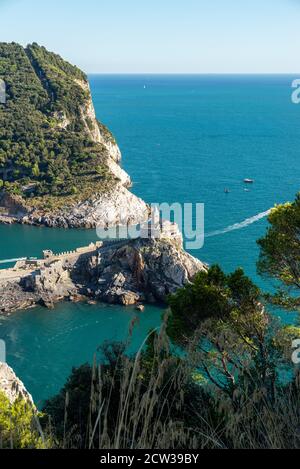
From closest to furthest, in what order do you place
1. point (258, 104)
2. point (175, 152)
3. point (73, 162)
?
1. point (73, 162)
2. point (175, 152)
3. point (258, 104)

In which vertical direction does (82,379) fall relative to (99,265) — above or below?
above

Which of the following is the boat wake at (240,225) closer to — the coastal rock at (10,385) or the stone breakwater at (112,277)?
the stone breakwater at (112,277)

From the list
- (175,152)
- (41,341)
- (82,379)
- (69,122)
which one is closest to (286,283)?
(82,379)

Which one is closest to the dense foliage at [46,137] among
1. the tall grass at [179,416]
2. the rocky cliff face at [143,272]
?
the rocky cliff face at [143,272]

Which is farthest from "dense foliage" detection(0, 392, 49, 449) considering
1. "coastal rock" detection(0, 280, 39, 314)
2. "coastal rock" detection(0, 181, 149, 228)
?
"coastal rock" detection(0, 181, 149, 228)
